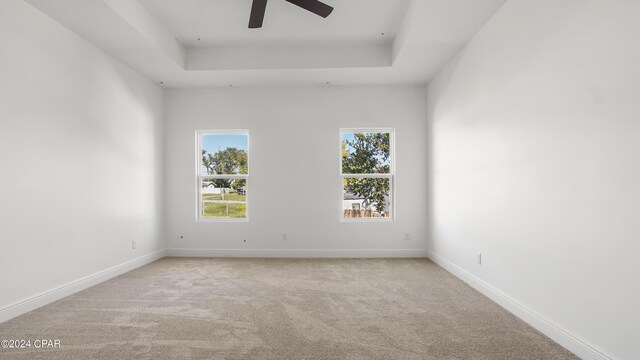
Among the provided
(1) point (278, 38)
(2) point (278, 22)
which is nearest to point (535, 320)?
(2) point (278, 22)

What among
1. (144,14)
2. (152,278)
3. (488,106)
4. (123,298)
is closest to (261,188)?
(152,278)

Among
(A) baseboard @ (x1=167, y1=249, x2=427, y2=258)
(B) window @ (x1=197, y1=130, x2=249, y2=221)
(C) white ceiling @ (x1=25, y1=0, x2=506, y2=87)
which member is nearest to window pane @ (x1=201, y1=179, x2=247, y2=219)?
(B) window @ (x1=197, y1=130, x2=249, y2=221)

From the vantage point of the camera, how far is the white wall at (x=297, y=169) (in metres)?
4.66

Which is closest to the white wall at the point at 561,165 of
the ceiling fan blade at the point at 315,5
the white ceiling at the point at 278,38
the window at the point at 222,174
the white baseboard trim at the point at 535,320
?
the white baseboard trim at the point at 535,320

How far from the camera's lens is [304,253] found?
466 centimetres

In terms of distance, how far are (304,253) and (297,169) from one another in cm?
130

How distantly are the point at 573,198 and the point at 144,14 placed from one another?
4114 mm

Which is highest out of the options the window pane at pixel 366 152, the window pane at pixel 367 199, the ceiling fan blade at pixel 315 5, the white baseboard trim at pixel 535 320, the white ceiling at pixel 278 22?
the white ceiling at pixel 278 22

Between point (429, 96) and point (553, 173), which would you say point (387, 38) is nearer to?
point (429, 96)

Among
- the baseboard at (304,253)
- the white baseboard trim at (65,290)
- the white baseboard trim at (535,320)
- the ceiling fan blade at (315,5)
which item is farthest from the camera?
the baseboard at (304,253)

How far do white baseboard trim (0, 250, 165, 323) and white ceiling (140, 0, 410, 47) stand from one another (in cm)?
293

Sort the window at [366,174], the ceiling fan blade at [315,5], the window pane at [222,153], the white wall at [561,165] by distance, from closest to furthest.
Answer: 1. the white wall at [561,165]
2. the ceiling fan blade at [315,5]
3. the window at [366,174]
4. the window pane at [222,153]

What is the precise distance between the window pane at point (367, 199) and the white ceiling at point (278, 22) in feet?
6.71

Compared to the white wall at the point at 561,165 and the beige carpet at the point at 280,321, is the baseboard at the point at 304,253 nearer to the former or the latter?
the beige carpet at the point at 280,321
